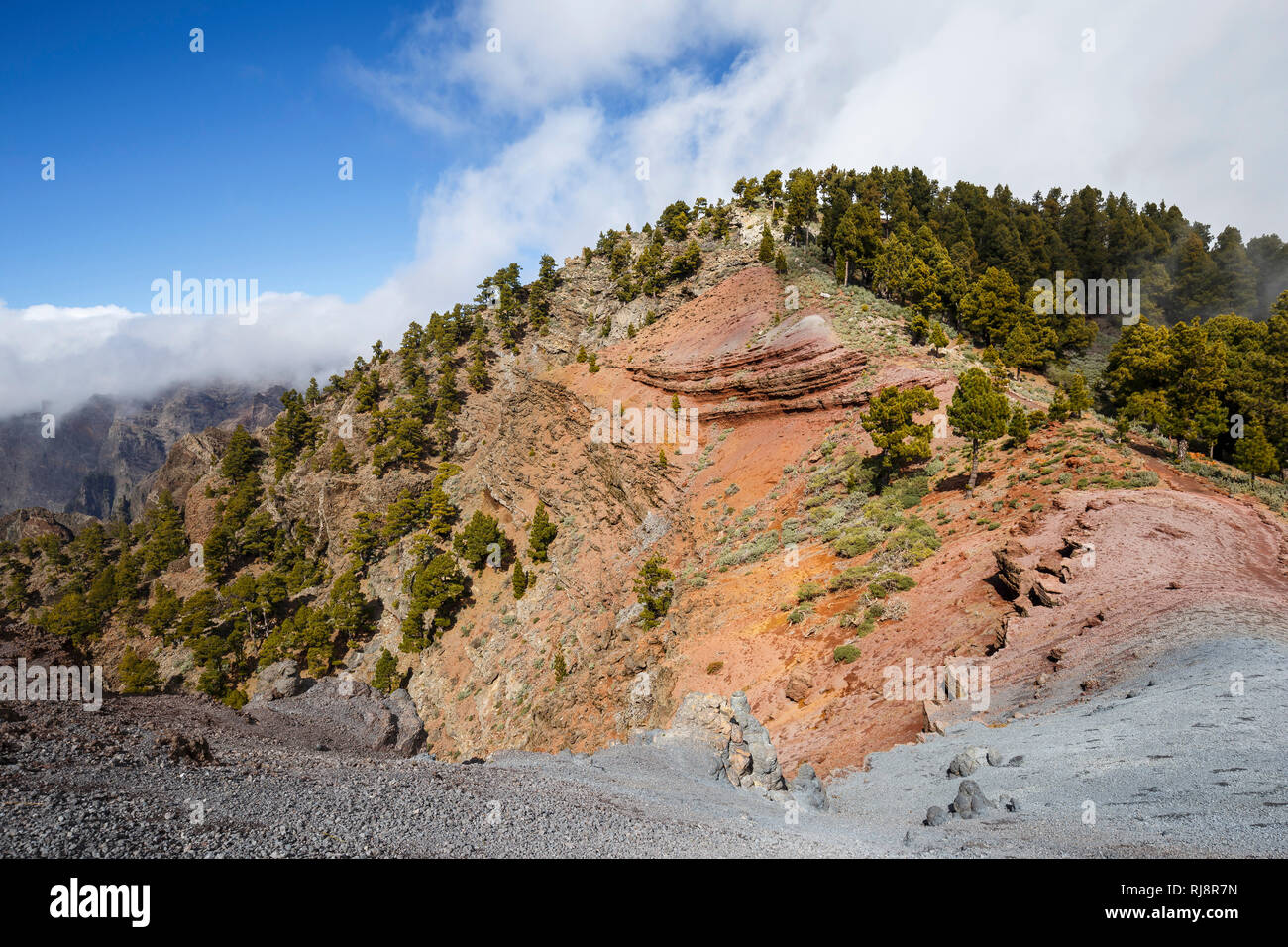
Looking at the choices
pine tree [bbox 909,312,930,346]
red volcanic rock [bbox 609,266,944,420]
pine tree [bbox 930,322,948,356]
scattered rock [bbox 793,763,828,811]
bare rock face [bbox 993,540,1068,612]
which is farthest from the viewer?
pine tree [bbox 909,312,930,346]

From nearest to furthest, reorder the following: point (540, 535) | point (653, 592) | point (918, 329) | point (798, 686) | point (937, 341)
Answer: point (798, 686), point (653, 592), point (937, 341), point (918, 329), point (540, 535)

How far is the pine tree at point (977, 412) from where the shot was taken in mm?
24766

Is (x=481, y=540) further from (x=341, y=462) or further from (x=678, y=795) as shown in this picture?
(x=678, y=795)

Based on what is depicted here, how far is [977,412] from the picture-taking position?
81.6 feet

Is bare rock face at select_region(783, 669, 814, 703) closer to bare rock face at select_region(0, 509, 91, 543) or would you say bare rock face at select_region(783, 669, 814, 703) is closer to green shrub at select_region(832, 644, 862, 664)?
green shrub at select_region(832, 644, 862, 664)

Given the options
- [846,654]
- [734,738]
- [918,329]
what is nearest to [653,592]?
[846,654]

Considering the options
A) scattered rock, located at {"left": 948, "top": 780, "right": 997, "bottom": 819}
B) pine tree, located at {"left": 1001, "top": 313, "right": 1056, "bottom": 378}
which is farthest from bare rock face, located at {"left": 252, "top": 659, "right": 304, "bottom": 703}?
pine tree, located at {"left": 1001, "top": 313, "right": 1056, "bottom": 378}

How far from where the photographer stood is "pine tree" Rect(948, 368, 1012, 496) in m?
24.8

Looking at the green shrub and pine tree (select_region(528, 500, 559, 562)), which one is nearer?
the green shrub

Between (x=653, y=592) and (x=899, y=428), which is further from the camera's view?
(x=653, y=592)

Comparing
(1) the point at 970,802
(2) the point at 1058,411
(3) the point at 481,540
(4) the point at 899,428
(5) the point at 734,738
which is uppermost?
(2) the point at 1058,411

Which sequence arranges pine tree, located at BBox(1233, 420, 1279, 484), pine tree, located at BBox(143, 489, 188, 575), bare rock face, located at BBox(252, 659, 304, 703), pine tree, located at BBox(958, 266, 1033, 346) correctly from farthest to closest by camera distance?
pine tree, located at BBox(143, 489, 188, 575) → pine tree, located at BBox(958, 266, 1033, 346) → bare rock face, located at BBox(252, 659, 304, 703) → pine tree, located at BBox(1233, 420, 1279, 484)
